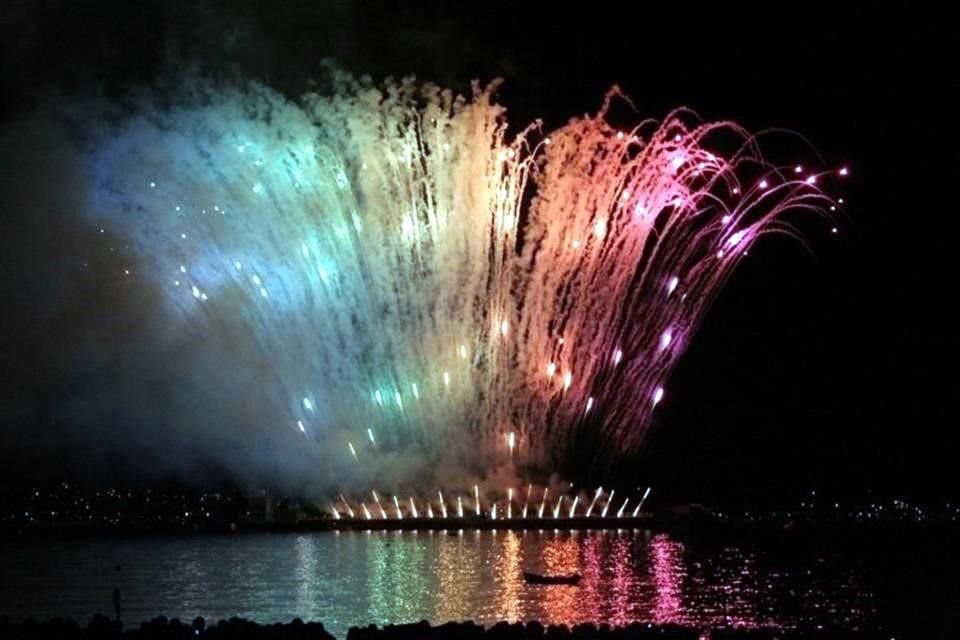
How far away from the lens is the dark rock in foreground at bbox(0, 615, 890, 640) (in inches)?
861

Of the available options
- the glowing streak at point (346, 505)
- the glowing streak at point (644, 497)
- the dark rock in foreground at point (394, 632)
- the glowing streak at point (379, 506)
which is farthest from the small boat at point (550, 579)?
the glowing streak at point (644, 497)

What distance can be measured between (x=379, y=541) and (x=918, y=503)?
5046 cm

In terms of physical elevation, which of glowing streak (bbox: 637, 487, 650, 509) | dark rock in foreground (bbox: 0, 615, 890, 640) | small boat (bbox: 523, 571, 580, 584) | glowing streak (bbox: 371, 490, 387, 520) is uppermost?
glowing streak (bbox: 637, 487, 650, 509)

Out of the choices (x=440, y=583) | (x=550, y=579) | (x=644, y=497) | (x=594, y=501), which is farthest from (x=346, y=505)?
(x=550, y=579)

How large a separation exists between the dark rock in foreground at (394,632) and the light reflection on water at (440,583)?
6.61 m

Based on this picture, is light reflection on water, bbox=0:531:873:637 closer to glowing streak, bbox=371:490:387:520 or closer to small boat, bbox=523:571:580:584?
small boat, bbox=523:571:580:584

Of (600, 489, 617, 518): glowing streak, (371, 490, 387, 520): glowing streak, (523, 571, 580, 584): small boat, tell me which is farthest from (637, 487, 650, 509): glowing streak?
(523, 571, 580, 584): small boat

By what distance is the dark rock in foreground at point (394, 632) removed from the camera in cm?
2188

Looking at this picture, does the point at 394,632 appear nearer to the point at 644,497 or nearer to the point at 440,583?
the point at 440,583

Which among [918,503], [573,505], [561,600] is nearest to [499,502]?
[573,505]

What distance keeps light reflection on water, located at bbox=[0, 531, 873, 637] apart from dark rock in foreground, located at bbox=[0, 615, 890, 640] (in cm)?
661

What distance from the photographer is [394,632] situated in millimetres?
22078

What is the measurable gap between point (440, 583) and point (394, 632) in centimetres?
1989

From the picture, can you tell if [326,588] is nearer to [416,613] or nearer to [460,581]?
[460,581]
